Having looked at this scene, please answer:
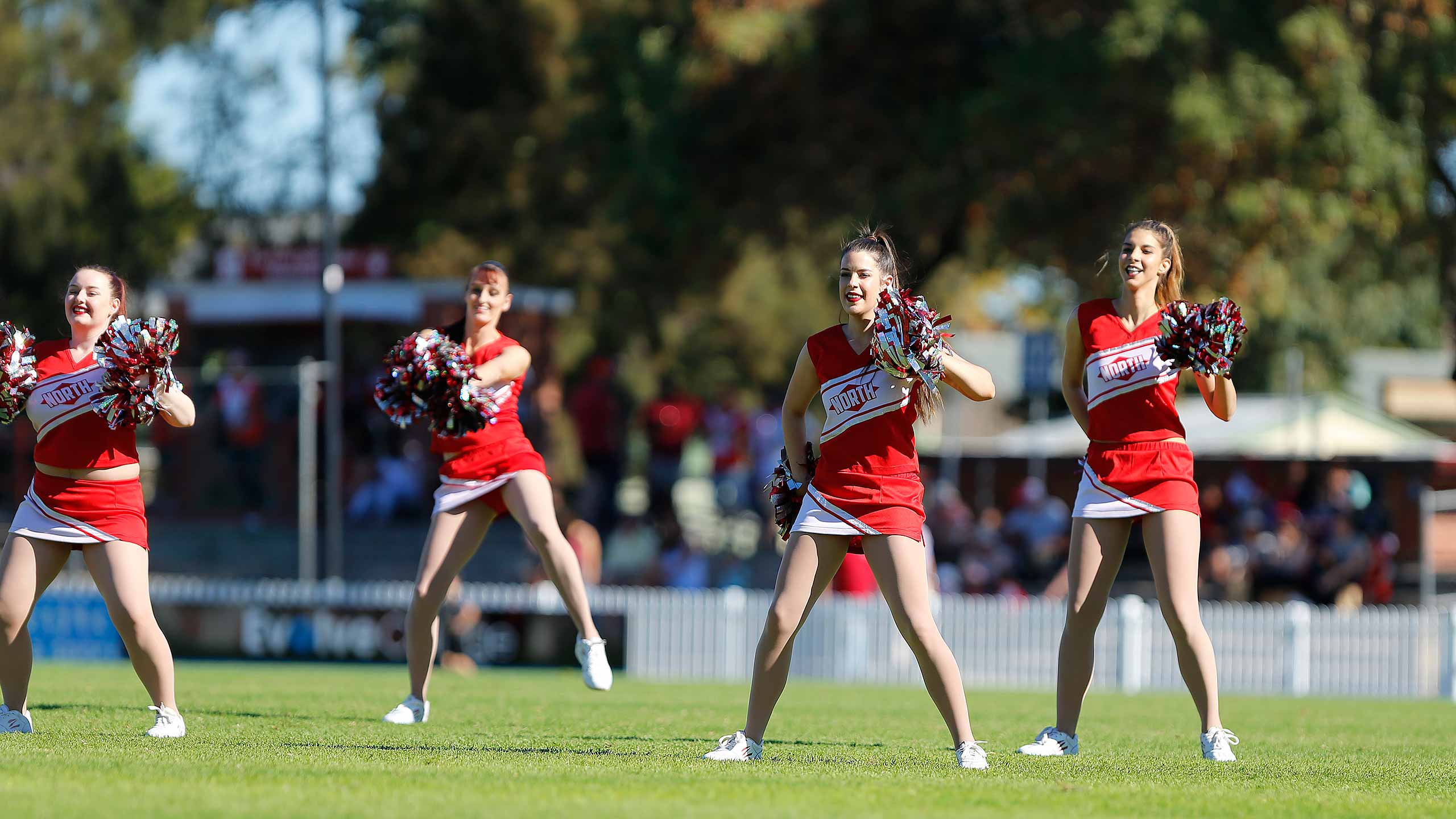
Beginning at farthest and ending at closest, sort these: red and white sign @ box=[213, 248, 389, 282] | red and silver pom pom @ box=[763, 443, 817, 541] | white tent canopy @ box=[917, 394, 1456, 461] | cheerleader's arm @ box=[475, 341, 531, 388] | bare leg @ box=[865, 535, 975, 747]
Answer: red and white sign @ box=[213, 248, 389, 282] < white tent canopy @ box=[917, 394, 1456, 461] < cheerleader's arm @ box=[475, 341, 531, 388] < red and silver pom pom @ box=[763, 443, 817, 541] < bare leg @ box=[865, 535, 975, 747]

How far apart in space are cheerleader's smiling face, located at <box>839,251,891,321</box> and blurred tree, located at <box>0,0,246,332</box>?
24.4 meters

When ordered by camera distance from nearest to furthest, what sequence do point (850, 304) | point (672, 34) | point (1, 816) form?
point (1, 816)
point (850, 304)
point (672, 34)

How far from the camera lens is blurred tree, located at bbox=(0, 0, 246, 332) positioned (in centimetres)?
2906

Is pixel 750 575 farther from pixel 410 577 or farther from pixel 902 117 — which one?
pixel 902 117

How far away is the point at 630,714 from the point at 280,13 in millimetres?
20953

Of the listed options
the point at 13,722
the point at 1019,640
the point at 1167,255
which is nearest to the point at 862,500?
the point at 1167,255

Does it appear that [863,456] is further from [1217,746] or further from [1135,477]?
[1217,746]

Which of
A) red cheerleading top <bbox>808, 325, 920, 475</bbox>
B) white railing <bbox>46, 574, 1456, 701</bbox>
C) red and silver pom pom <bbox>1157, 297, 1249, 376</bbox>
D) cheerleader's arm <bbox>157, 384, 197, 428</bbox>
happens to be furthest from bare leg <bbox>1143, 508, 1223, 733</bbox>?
white railing <bbox>46, 574, 1456, 701</bbox>

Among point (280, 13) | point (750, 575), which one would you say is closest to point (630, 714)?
point (750, 575)

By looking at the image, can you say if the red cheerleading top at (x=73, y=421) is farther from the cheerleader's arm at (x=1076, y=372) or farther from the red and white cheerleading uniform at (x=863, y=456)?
the cheerleader's arm at (x=1076, y=372)

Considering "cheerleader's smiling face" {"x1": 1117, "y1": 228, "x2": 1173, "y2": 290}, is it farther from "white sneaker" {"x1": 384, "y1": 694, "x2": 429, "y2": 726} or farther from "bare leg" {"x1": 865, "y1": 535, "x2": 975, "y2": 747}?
"white sneaker" {"x1": 384, "y1": 694, "x2": 429, "y2": 726}

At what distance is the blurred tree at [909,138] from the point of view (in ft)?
62.2

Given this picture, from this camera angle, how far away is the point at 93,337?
7652 mm

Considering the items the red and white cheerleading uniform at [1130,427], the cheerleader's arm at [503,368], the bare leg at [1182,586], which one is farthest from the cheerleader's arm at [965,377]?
the cheerleader's arm at [503,368]
